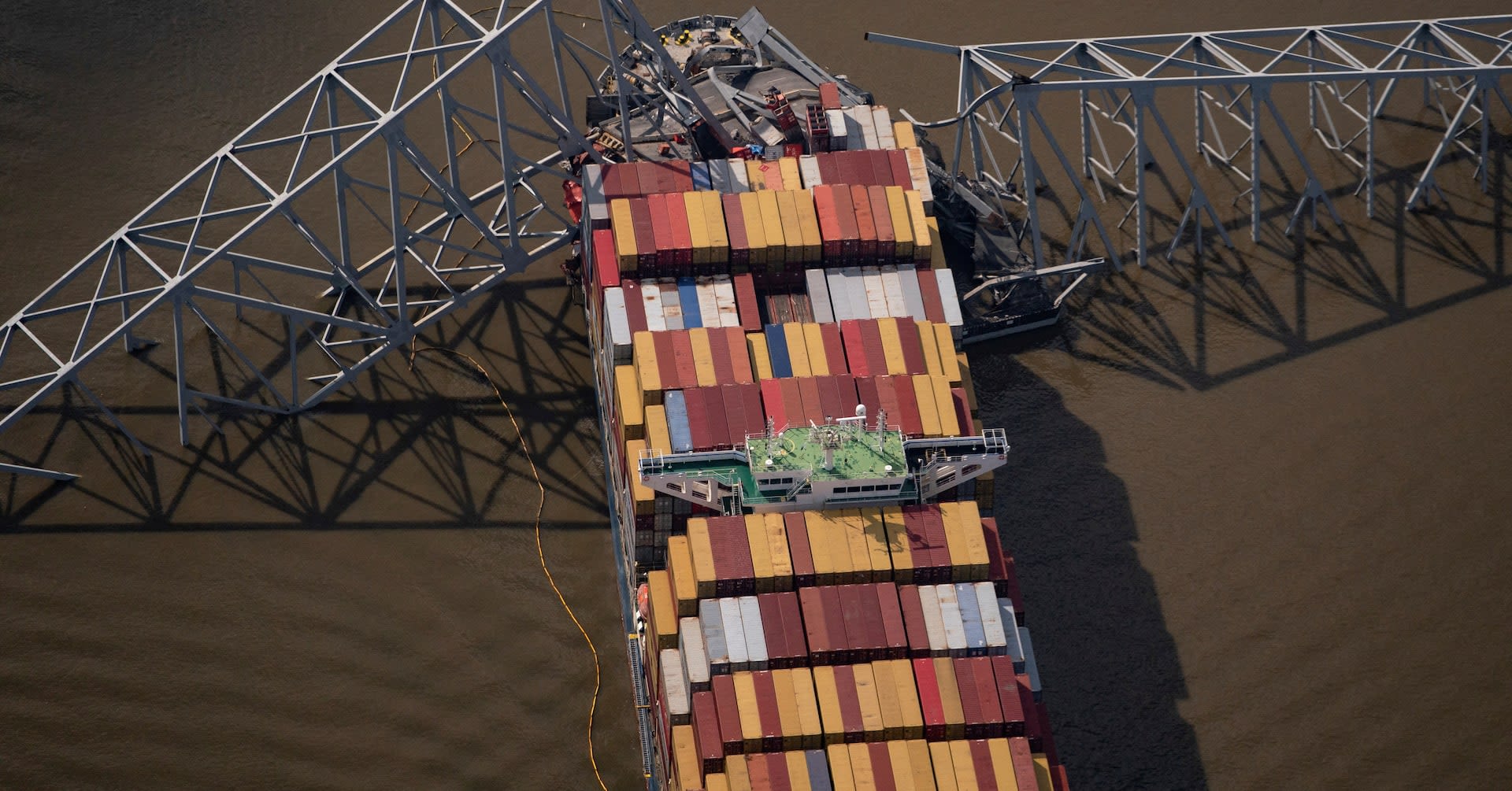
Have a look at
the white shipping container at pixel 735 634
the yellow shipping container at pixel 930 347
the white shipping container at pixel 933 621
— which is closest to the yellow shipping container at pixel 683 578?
the white shipping container at pixel 735 634

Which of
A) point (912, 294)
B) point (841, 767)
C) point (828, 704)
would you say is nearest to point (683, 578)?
point (828, 704)

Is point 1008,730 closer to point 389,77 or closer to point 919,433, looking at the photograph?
point 919,433

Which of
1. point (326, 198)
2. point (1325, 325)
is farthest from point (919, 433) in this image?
point (326, 198)

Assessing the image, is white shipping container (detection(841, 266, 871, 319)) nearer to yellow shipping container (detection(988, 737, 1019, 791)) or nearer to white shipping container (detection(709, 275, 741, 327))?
white shipping container (detection(709, 275, 741, 327))

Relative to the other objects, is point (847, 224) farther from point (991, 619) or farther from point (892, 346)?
point (991, 619)

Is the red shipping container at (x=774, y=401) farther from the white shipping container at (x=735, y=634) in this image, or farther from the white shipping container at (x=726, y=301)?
the white shipping container at (x=735, y=634)

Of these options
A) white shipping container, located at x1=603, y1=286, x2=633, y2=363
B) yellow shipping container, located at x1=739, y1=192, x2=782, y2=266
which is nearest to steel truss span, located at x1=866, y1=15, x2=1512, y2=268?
yellow shipping container, located at x1=739, y1=192, x2=782, y2=266
